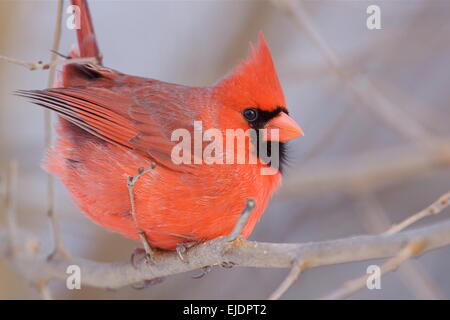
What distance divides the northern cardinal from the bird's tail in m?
0.09

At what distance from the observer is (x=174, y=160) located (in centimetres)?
275

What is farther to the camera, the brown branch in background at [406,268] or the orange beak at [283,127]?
the brown branch in background at [406,268]

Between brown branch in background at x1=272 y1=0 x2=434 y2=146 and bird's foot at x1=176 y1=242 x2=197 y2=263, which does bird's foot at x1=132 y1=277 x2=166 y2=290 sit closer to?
bird's foot at x1=176 y1=242 x2=197 y2=263

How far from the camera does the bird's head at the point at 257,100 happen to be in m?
2.81

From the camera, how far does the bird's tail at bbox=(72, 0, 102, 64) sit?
3.12m

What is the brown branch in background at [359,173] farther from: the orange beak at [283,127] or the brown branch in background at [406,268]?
the orange beak at [283,127]

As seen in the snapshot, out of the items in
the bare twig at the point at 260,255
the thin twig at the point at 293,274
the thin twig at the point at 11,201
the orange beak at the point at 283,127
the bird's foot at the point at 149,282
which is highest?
the orange beak at the point at 283,127

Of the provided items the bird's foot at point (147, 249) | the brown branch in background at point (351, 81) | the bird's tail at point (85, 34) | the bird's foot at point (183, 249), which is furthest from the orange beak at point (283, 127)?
the bird's tail at point (85, 34)

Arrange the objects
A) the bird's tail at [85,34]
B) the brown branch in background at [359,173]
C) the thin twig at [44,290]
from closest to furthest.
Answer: the thin twig at [44,290] → the bird's tail at [85,34] → the brown branch in background at [359,173]

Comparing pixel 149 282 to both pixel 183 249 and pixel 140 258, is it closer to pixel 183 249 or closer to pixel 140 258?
pixel 140 258

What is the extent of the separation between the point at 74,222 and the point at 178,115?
1636mm

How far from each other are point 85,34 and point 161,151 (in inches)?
29.6

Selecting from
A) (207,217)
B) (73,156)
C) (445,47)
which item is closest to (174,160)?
(207,217)

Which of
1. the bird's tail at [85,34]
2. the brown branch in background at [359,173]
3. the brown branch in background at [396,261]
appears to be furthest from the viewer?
the brown branch in background at [359,173]
